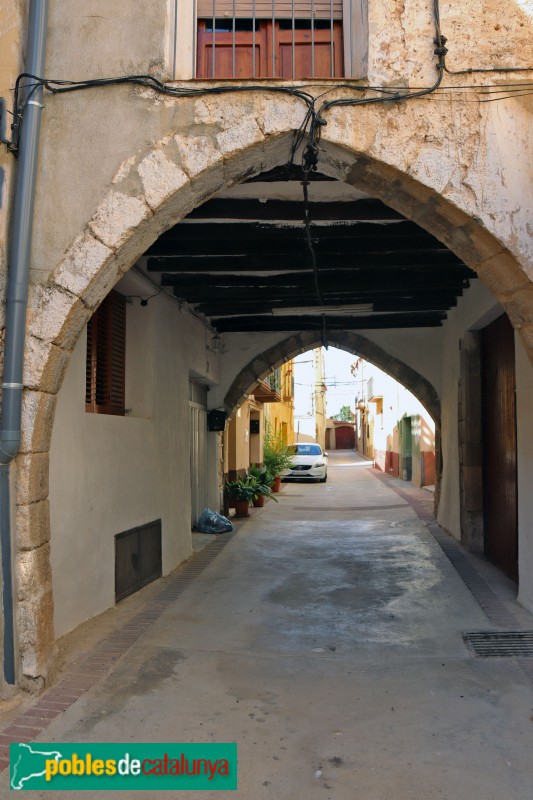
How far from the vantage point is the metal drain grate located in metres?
4.08

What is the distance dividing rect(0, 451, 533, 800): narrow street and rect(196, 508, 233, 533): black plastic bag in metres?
2.44

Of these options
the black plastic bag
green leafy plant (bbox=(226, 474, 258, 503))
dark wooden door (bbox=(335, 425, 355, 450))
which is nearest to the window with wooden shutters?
the black plastic bag

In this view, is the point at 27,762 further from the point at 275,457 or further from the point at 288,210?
the point at 275,457

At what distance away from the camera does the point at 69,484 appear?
14.7 ft

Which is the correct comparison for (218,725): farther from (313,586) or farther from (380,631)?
(313,586)

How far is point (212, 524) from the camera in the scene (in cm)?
918

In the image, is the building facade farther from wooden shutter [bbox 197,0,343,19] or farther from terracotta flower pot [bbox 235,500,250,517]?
terracotta flower pot [bbox 235,500,250,517]

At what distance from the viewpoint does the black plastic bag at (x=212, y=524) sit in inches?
360

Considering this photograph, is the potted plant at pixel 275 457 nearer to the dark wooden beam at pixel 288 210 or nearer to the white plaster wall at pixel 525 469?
the white plaster wall at pixel 525 469

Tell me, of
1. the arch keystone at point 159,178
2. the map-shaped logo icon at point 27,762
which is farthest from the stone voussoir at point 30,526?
the arch keystone at point 159,178

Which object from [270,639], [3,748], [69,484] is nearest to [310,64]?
[69,484]

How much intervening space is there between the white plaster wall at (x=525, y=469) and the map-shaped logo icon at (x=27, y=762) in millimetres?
3598

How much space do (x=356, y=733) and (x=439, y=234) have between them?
8.83ft

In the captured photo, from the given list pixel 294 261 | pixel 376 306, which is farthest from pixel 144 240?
pixel 376 306
